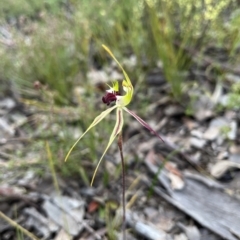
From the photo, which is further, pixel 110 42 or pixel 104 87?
pixel 110 42

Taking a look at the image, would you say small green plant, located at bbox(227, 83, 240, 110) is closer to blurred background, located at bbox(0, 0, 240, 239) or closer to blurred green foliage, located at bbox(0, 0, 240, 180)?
blurred background, located at bbox(0, 0, 240, 239)

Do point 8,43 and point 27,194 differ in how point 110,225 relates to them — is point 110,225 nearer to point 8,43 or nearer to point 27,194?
point 27,194

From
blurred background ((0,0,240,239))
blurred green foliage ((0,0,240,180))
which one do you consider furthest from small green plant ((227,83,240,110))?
blurred green foliage ((0,0,240,180))

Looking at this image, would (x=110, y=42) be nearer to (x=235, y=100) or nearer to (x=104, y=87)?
(x=104, y=87)

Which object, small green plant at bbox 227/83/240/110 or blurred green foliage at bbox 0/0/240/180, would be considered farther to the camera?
blurred green foliage at bbox 0/0/240/180

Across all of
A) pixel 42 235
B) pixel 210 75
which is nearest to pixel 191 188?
pixel 42 235

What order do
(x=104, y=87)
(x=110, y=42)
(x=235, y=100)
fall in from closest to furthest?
→ (x=235, y=100), (x=104, y=87), (x=110, y=42)

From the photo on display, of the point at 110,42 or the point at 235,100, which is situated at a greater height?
the point at 110,42

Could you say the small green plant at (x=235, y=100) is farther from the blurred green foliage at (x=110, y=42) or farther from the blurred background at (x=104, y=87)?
the blurred green foliage at (x=110, y=42)

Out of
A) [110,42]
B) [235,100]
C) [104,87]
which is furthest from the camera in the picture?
[110,42]

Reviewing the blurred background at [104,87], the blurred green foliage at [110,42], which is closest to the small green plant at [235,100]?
the blurred background at [104,87]

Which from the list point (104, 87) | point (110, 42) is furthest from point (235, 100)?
A: point (110, 42)
